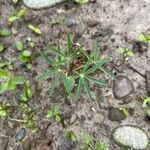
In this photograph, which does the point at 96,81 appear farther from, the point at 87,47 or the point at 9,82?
the point at 9,82

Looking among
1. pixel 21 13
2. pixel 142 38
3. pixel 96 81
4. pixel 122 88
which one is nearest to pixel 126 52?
pixel 142 38

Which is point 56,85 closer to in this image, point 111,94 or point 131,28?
point 111,94

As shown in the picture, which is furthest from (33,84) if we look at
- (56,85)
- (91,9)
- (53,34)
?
(91,9)

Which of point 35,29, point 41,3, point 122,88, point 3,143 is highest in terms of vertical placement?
point 41,3

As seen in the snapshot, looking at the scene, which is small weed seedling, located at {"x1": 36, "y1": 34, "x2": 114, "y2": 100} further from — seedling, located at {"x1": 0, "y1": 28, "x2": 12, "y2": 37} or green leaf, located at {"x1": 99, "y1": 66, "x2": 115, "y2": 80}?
seedling, located at {"x1": 0, "y1": 28, "x2": 12, "y2": 37}

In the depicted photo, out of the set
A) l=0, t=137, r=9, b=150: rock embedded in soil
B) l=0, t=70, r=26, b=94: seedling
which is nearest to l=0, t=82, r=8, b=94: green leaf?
l=0, t=70, r=26, b=94: seedling
